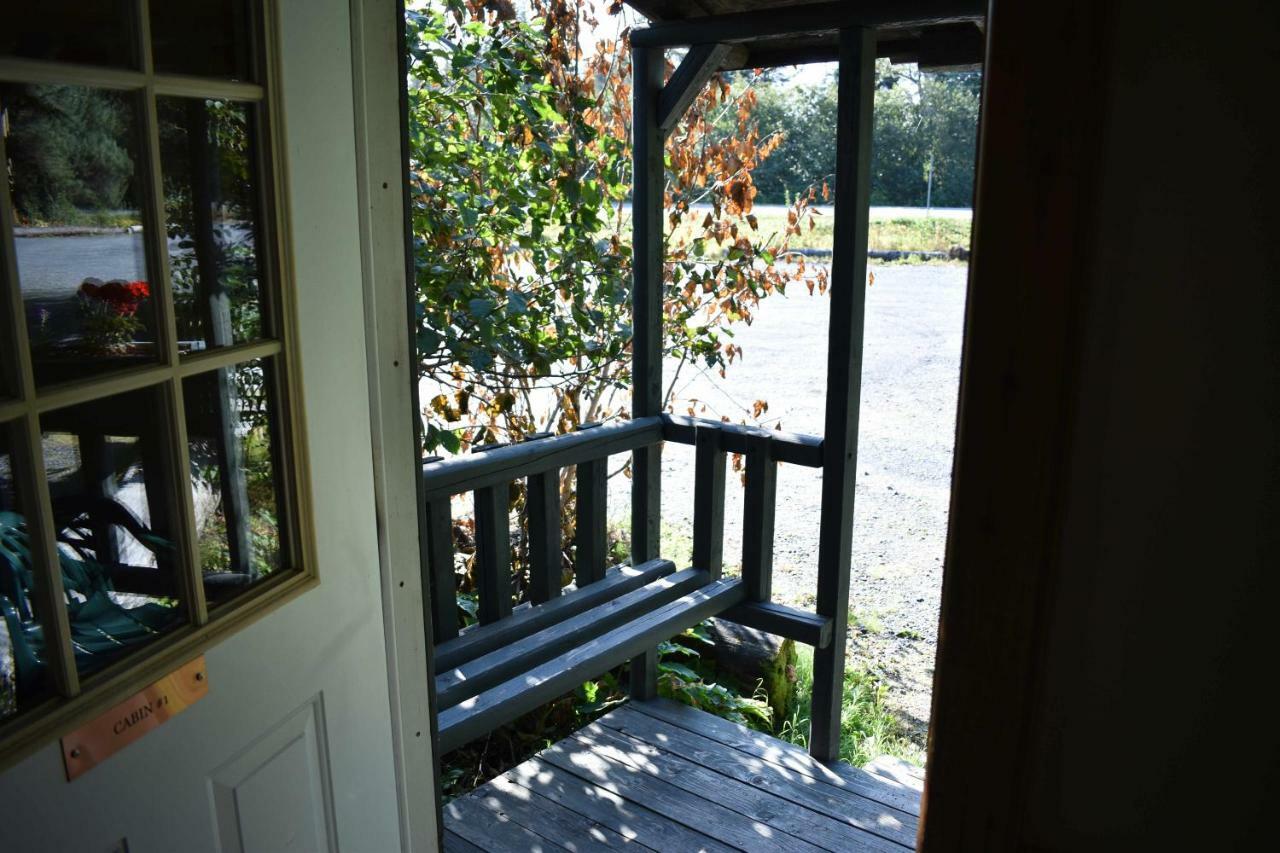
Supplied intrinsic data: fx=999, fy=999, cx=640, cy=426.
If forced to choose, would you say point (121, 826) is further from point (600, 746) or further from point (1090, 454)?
point (600, 746)

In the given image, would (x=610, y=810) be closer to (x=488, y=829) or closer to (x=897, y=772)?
(x=488, y=829)

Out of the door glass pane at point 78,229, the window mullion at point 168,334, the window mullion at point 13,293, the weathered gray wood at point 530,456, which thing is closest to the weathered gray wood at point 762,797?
the weathered gray wood at point 530,456

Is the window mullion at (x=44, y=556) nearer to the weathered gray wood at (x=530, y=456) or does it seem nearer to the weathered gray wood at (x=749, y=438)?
the weathered gray wood at (x=530, y=456)

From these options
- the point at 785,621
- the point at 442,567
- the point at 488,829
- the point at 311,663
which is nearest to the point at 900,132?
the point at 785,621

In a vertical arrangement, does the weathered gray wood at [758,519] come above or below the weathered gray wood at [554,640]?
above

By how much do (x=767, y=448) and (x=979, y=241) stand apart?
8.28ft

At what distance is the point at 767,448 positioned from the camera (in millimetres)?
3260

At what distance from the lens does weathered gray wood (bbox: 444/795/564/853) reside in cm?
278

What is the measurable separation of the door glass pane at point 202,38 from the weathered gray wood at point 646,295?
6.70 ft

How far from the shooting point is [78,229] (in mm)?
1092

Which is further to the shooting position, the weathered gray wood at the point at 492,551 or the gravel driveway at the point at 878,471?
the gravel driveway at the point at 878,471

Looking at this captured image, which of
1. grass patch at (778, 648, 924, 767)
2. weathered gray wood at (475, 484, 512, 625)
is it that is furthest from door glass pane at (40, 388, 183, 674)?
grass patch at (778, 648, 924, 767)

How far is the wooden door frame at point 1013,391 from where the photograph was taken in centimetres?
71

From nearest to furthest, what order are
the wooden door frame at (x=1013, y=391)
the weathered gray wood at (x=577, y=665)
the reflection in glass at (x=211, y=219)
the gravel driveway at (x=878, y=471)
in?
the wooden door frame at (x=1013, y=391) < the reflection in glass at (x=211, y=219) < the weathered gray wood at (x=577, y=665) < the gravel driveway at (x=878, y=471)
